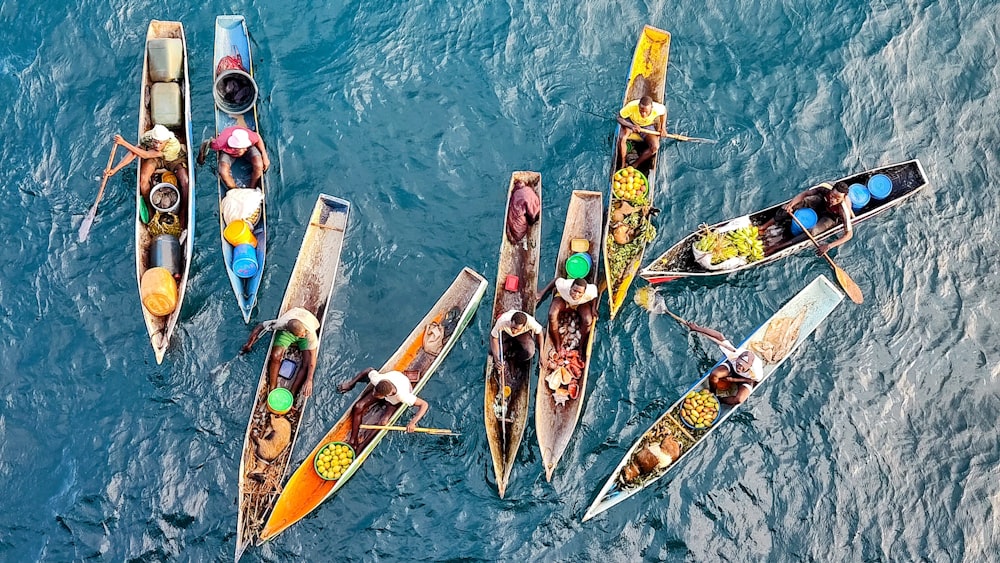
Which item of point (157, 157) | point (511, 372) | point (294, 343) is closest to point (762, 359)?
point (511, 372)

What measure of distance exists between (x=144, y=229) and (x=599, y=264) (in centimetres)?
674

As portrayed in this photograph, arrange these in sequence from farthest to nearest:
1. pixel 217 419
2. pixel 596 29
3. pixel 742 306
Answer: pixel 596 29 < pixel 742 306 < pixel 217 419

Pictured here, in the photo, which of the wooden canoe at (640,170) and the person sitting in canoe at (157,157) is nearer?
the person sitting in canoe at (157,157)

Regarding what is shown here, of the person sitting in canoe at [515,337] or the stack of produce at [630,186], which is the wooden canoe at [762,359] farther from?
the stack of produce at [630,186]

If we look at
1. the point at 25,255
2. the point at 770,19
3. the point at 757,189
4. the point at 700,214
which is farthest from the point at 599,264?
the point at 25,255

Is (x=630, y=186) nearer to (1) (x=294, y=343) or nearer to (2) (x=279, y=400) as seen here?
(1) (x=294, y=343)

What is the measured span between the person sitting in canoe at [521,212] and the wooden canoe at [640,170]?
1.12 m

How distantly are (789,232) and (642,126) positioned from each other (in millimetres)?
2842

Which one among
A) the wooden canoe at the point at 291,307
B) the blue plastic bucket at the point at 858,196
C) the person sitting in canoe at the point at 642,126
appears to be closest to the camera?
the wooden canoe at the point at 291,307

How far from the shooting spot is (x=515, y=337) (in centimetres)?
1026

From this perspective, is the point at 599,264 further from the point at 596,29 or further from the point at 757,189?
the point at 596,29

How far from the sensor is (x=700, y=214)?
1167cm

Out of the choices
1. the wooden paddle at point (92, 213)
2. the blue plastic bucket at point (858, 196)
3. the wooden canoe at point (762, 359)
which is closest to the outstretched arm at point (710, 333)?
the wooden canoe at point (762, 359)

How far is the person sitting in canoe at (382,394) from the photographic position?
9828mm
